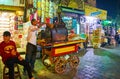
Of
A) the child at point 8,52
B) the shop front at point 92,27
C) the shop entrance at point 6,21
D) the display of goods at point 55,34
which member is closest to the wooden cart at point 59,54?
the display of goods at point 55,34

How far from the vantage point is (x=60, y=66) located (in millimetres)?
9914

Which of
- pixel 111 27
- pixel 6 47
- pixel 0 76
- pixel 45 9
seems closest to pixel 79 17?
pixel 45 9

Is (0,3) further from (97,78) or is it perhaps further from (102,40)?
(102,40)

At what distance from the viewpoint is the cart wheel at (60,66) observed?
386 inches

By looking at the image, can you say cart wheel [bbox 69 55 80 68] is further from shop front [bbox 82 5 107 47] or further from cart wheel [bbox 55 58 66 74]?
shop front [bbox 82 5 107 47]

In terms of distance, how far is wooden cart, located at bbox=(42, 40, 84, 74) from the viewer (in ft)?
31.5

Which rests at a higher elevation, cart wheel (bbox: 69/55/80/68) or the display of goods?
the display of goods

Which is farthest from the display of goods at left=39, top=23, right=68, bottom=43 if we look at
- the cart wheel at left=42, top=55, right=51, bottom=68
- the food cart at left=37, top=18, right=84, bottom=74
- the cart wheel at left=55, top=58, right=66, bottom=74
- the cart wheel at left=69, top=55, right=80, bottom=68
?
the cart wheel at left=69, top=55, right=80, bottom=68

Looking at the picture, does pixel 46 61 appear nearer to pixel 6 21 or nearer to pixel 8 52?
pixel 8 52

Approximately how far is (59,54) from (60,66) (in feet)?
1.75

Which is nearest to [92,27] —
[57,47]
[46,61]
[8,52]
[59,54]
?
[46,61]

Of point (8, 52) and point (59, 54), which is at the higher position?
point (8, 52)

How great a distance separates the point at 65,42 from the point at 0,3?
6.46 m

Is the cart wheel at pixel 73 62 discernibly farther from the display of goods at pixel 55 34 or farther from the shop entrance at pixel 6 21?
the shop entrance at pixel 6 21
